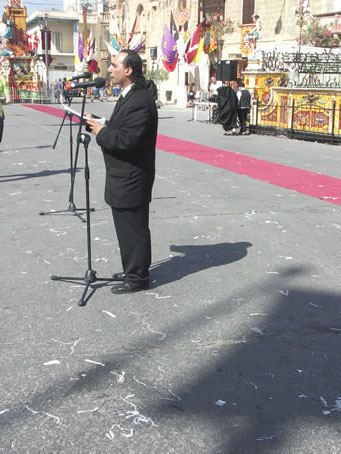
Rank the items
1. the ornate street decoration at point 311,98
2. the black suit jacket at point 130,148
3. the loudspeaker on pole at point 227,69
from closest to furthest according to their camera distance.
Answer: the black suit jacket at point 130,148 → the ornate street decoration at point 311,98 → the loudspeaker on pole at point 227,69

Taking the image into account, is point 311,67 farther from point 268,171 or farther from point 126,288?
point 126,288

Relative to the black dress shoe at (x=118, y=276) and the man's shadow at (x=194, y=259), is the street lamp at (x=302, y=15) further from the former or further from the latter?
the black dress shoe at (x=118, y=276)

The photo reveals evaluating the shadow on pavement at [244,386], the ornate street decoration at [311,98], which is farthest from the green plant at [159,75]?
the shadow on pavement at [244,386]

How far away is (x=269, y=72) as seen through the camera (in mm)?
21203

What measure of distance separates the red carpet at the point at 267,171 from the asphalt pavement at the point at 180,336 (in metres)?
1.59

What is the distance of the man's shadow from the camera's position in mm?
5452

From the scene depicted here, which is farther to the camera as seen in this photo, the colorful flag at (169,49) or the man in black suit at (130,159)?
the colorful flag at (169,49)

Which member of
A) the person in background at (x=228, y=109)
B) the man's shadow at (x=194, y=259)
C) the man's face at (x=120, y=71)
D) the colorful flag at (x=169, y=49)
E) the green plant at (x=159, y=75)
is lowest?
the man's shadow at (x=194, y=259)

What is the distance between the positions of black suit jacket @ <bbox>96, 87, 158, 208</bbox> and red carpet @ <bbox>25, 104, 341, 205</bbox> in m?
4.98

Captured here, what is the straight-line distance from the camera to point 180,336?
411 cm

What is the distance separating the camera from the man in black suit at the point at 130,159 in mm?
4422

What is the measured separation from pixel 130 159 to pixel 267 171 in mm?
7817

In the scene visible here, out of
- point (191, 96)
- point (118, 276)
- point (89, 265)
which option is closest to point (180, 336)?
point (89, 265)

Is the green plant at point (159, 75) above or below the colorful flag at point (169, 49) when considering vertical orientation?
below
